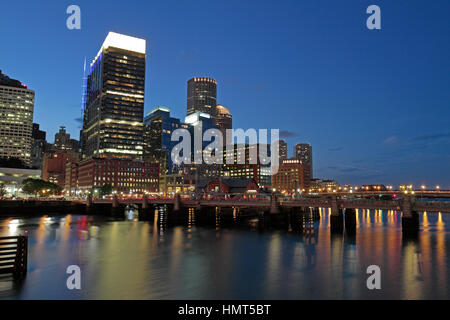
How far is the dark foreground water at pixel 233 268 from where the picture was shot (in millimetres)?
23047

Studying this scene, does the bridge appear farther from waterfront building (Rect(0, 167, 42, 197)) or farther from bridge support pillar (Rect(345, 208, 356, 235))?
waterfront building (Rect(0, 167, 42, 197))

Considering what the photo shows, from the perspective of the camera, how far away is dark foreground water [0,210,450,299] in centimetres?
2305

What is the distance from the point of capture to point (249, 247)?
43469mm

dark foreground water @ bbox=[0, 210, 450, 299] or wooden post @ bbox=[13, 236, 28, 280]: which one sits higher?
wooden post @ bbox=[13, 236, 28, 280]

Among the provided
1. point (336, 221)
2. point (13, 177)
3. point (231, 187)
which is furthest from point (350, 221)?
point (13, 177)

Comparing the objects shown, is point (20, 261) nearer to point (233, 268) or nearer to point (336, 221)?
point (233, 268)

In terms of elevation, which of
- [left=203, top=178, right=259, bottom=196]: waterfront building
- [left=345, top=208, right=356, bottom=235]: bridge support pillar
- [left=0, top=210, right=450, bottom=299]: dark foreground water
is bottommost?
[left=0, top=210, right=450, bottom=299]: dark foreground water

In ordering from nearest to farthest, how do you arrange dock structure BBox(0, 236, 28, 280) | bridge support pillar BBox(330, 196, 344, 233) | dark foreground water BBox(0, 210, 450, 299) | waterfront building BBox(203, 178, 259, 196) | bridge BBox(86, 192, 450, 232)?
dark foreground water BBox(0, 210, 450, 299), dock structure BBox(0, 236, 28, 280), bridge BBox(86, 192, 450, 232), bridge support pillar BBox(330, 196, 344, 233), waterfront building BBox(203, 178, 259, 196)

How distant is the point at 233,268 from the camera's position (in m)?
31.1

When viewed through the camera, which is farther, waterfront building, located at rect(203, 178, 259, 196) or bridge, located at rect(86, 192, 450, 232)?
waterfront building, located at rect(203, 178, 259, 196)

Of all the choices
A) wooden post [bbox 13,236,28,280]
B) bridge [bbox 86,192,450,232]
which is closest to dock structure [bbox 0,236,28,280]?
wooden post [bbox 13,236,28,280]

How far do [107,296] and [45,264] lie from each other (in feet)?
45.2

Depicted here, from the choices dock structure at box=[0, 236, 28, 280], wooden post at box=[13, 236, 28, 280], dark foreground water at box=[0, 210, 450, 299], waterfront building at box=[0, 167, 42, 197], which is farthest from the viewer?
waterfront building at box=[0, 167, 42, 197]
